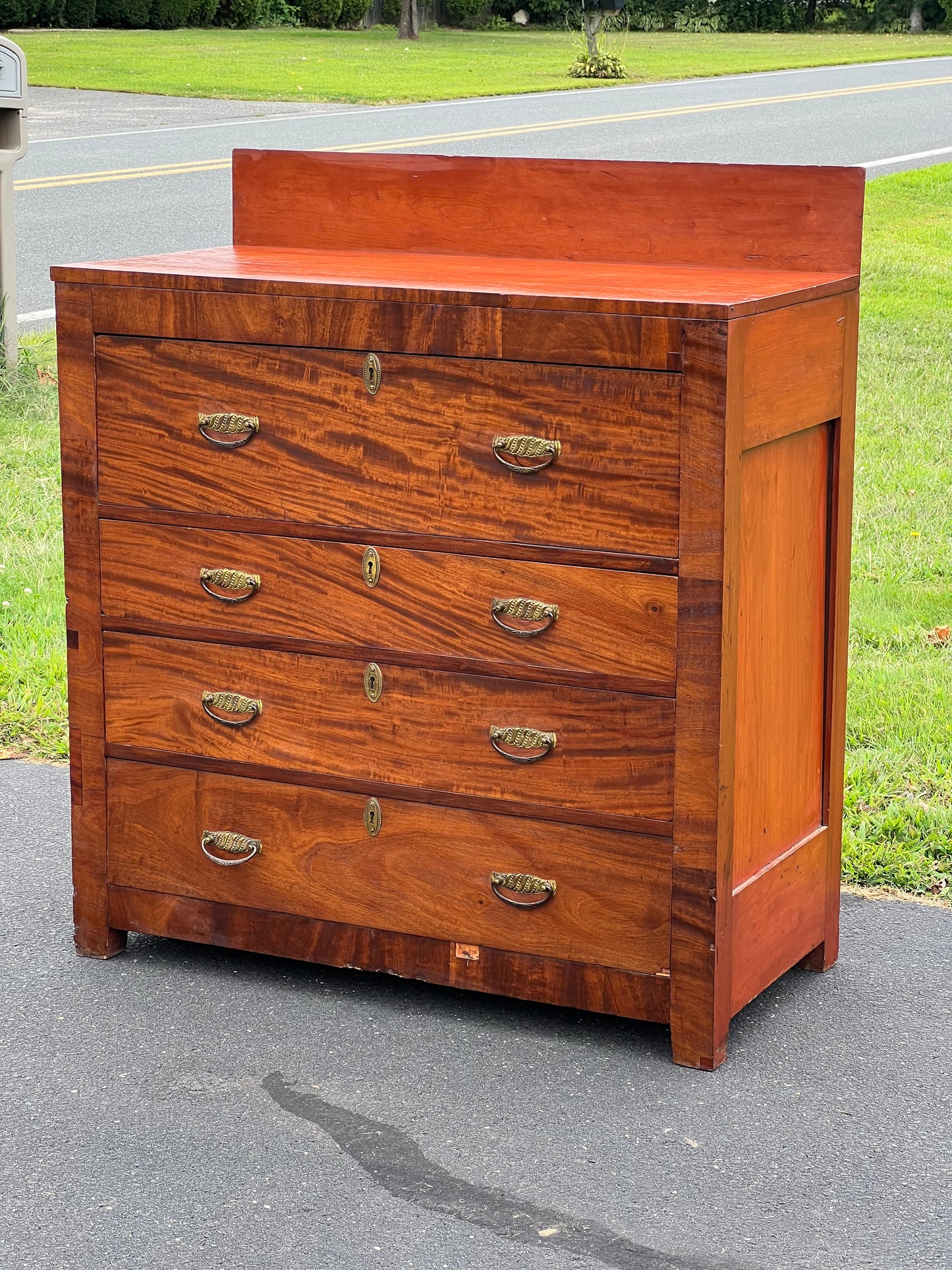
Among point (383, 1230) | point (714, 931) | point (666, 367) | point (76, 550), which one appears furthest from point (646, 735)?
point (76, 550)

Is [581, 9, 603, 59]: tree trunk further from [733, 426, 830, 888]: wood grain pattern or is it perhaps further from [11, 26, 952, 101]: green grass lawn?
[733, 426, 830, 888]: wood grain pattern

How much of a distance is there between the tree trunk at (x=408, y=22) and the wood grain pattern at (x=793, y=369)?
31157 millimetres

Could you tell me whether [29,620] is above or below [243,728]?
below

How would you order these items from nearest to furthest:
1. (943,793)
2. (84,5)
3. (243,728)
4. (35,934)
A: (243,728), (35,934), (943,793), (84,5)

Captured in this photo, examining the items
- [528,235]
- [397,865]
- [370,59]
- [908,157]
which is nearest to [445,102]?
[908,157]

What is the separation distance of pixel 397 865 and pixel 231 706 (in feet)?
1.36

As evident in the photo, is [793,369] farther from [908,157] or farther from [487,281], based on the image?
[908,157]

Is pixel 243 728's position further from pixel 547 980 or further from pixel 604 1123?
pixel 604 1123

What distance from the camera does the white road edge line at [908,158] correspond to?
1463 centimetres

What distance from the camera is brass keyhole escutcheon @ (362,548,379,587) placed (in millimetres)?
3008

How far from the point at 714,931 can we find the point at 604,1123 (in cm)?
35

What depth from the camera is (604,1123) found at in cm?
275

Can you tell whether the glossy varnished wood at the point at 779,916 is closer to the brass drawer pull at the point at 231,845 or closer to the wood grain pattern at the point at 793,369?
the wood grain pattern at the point at 793,369

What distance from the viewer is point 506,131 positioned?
16906 mm
